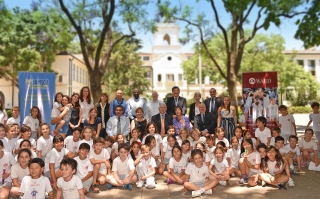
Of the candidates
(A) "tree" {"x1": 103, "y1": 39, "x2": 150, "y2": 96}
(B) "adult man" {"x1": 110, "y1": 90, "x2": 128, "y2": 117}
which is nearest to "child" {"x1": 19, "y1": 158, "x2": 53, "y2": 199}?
(B) "adult man" {"x1": 110, "y1": 90, "x2": 128, "y2": 117}

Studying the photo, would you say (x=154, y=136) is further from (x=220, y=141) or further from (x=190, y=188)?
(x=190, y=188)

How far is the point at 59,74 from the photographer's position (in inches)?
1356

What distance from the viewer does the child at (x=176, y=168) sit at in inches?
223

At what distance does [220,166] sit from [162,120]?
2.00 metres

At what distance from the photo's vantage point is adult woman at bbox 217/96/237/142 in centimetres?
754

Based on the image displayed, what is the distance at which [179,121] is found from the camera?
747 cm

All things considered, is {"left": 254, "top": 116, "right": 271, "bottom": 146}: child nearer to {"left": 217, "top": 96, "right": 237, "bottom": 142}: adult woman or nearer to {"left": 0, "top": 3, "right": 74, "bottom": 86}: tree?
{"left": 217, "top": 96, "right": 237, "bottom": 142}: adult woman

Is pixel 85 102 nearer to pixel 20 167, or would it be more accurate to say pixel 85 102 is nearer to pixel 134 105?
pixel 134 105

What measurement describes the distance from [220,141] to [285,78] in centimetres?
2947

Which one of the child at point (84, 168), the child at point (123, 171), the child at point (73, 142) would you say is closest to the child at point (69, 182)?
the child at point (84, 168)

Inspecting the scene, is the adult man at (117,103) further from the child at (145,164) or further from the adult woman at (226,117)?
the adult woman at (226,117)

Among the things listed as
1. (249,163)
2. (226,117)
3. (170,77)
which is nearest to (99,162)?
(249,163)

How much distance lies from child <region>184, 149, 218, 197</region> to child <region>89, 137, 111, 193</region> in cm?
154

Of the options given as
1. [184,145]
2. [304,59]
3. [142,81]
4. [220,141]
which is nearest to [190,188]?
[184,145]
